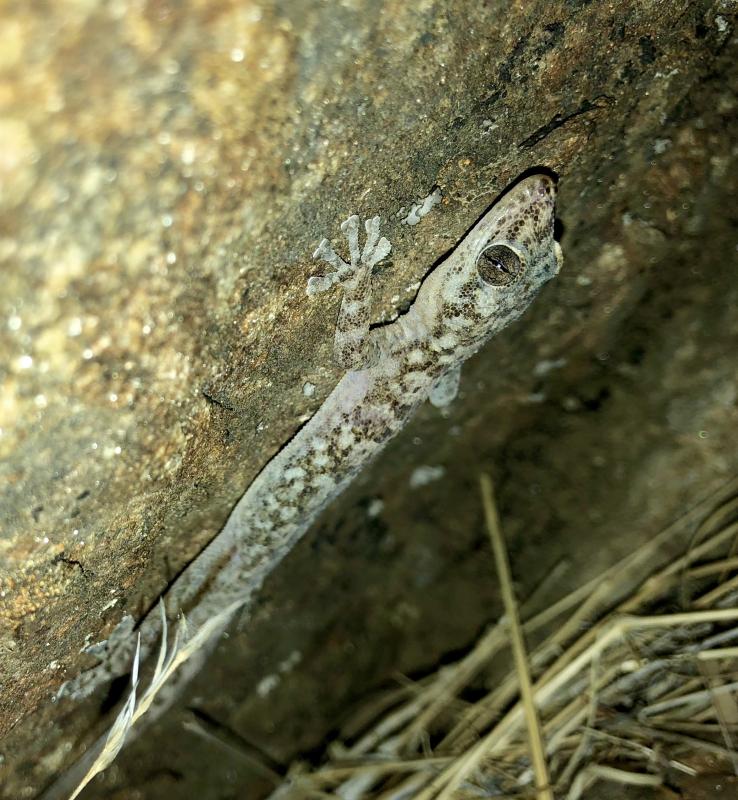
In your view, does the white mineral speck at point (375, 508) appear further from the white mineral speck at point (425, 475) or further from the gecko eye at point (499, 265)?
the gecko eye at point (499, 265)

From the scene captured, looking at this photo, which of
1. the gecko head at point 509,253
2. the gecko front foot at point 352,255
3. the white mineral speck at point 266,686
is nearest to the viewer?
the gecko front foot at point 352,255

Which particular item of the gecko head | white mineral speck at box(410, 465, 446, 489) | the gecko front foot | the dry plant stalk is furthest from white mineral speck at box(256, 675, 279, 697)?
the gecko front foot

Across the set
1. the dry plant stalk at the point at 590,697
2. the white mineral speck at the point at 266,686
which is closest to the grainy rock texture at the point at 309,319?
the white mineral speck at the point at 266,686

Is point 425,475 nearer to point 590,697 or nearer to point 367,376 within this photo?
point 367,376

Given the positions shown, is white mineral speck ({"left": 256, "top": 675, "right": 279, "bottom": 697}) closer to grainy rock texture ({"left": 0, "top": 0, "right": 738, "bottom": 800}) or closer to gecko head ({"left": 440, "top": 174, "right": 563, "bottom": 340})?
grainy rock texture ({"left": 0, "top": 0, "right": 738, "bottom": 800})

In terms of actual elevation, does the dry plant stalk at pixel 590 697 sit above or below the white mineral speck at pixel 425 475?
below

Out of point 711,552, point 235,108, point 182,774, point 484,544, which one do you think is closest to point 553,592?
point 484,544

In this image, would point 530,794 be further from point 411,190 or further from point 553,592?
point 411,190
